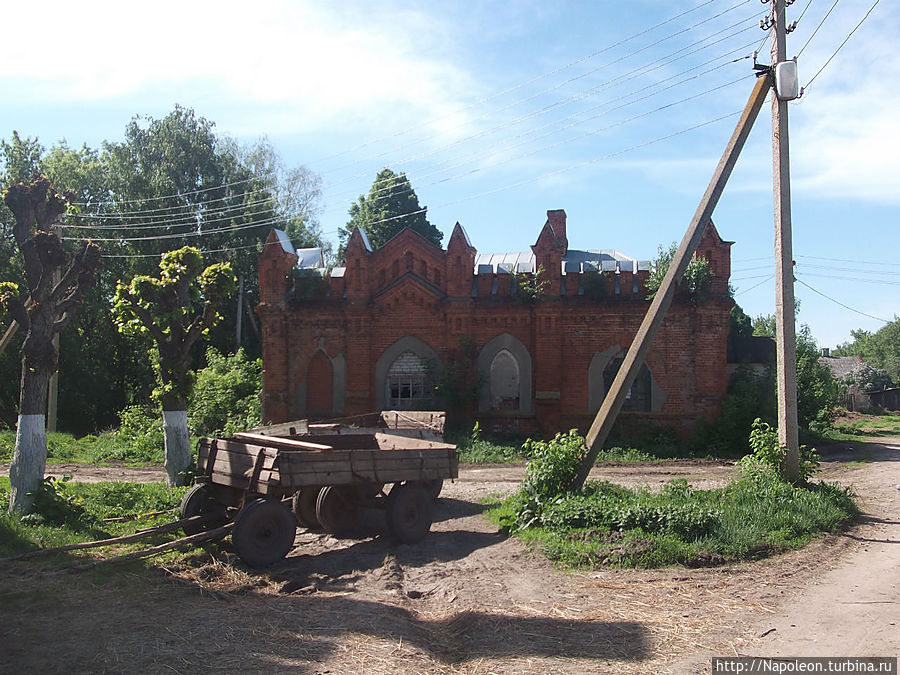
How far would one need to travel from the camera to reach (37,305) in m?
10.1

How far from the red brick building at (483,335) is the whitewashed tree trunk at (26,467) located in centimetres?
1151

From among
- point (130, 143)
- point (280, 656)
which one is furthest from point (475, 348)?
point (130, 143)

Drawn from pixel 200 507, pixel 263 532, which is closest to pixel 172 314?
pixel 200 507

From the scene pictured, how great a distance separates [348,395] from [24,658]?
15.9m

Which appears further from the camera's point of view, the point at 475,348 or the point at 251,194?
the point at 251,194

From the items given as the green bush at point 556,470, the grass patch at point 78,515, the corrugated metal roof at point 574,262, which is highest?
the corrugated metal roof at point 574,262

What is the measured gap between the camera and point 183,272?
11.9 metres

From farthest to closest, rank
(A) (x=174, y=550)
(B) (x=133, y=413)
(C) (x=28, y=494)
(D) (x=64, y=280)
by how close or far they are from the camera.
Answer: (B) (x=133, y=413) → (D) (x=64, y=280) → (C) (x=28, y=494) → (A) (x=174, y=550)

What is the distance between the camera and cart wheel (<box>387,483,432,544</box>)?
30.0ft

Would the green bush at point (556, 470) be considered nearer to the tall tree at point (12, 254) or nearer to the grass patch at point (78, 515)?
the grass patch at point (78, 515)

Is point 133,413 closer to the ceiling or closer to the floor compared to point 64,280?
closer to the floor

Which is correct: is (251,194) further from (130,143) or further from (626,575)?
(626,575)

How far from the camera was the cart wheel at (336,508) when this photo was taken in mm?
9250

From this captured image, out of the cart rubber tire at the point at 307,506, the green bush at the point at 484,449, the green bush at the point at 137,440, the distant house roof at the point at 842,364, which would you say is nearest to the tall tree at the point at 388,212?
the green bush at the point at 137,440
